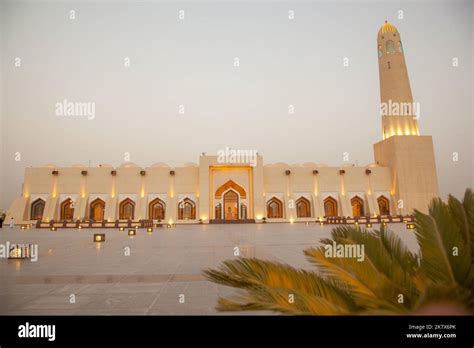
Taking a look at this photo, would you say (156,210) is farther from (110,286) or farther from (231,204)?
(110,286)

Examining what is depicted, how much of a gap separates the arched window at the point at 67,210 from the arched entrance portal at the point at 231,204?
1297 cm

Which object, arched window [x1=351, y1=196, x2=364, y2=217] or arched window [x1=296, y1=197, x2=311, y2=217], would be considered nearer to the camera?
arched window [x1=296, y1=197, x2=311, y2=217]

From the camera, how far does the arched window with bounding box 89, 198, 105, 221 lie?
89.1 feet

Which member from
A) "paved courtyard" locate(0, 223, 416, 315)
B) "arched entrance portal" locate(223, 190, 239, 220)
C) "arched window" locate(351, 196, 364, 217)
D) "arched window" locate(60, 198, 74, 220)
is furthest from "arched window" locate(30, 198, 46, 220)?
"arched window" locate(351, 196, 364, 217)

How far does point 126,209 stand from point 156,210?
2.65 meters

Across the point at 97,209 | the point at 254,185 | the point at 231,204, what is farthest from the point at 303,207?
the point at 97,209

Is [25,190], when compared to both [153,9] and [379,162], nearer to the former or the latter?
[153,9]

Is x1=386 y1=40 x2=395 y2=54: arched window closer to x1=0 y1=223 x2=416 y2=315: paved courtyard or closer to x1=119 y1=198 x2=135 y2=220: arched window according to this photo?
x1=119 y1=198 x2=135 y2=220: arched window

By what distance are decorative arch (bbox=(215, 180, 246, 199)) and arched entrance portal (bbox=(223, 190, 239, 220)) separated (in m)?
0.50

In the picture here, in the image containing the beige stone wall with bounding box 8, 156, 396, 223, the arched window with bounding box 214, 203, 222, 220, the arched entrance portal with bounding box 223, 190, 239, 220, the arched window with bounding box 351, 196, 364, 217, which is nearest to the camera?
the beige stone wall with bounding box 8, 156, 396, 223

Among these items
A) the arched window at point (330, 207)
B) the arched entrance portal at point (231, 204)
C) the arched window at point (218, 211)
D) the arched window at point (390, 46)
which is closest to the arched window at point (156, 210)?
the arched window at point (218, 211)

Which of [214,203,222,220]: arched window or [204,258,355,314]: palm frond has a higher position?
[214,203,222,220]: arched window
